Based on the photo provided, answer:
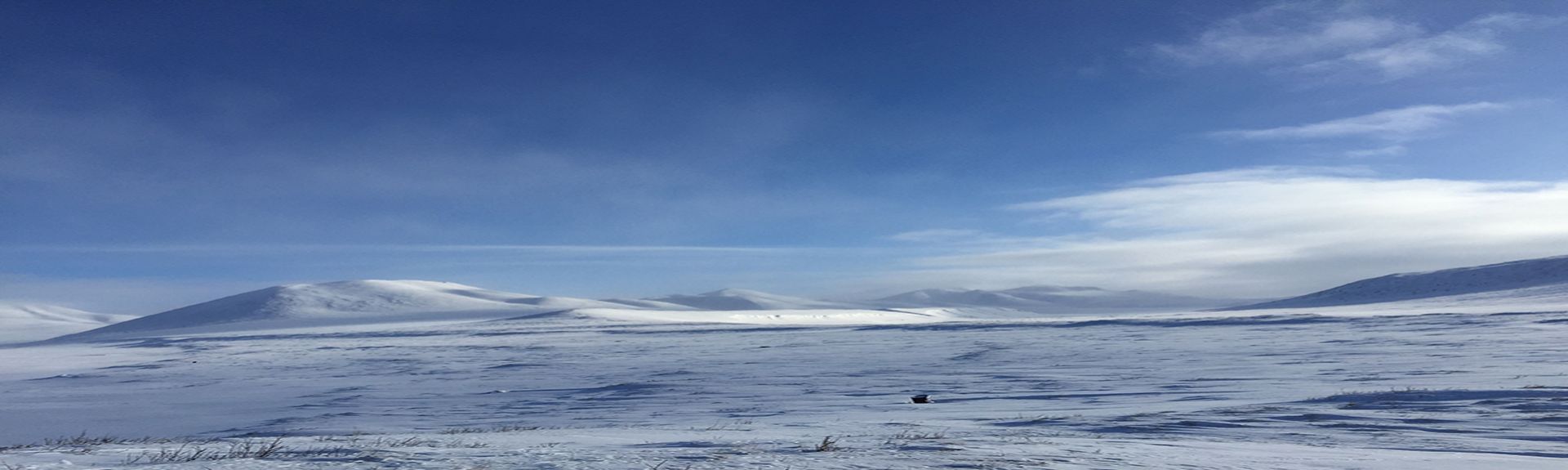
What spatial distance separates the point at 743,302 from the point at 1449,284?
94.1 m

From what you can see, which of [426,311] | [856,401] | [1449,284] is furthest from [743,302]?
[856,401]

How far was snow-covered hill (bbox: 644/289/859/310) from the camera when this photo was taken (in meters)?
137

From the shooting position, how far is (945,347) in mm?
25531

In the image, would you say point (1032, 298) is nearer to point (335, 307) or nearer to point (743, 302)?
point (743, 302)

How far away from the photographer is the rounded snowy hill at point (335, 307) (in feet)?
269

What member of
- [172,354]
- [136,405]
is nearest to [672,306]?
[172,354]

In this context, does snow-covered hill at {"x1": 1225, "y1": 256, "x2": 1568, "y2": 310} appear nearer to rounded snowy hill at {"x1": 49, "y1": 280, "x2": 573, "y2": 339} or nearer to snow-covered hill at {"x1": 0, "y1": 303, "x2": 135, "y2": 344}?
rounded snowy hill at {"x1": 49, "y1": 280, "x2": 573, "y2": 339}

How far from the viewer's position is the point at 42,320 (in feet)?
430

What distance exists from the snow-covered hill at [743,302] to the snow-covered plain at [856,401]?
102 m

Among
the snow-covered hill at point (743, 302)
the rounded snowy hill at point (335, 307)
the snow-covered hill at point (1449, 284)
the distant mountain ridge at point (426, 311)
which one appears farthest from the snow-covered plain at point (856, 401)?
the snow-covered hill at point (743, 302)

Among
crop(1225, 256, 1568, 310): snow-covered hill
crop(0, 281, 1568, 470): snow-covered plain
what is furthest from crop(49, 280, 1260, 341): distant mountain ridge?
crop(0, 281, 1568, 470): snow-covered plain

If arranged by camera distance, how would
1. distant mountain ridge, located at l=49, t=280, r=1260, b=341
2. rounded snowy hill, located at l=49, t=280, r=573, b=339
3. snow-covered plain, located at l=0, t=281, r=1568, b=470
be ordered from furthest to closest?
rounded snowy hill, located at l=49, t=280, r=573, b=339 → distant mountain ridge, located at l=49, t=280, r=1260, b=341 → snow-covered plain, located at l=0, t=281, r=1568, b=470

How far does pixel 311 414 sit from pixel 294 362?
49.4 ft

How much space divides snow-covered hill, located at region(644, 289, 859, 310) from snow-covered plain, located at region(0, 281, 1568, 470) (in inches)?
4035
